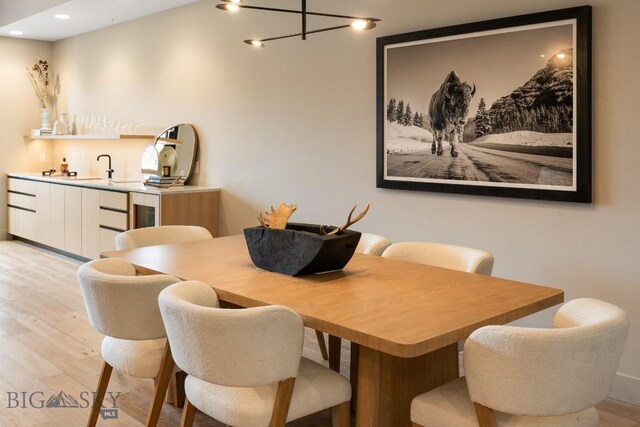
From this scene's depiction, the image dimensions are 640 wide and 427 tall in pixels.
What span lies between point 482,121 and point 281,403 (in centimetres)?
226

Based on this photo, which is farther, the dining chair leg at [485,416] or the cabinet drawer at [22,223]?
the cabinet drawer at [22,223]

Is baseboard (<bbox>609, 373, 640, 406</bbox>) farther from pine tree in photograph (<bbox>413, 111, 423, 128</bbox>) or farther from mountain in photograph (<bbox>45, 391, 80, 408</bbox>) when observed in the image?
mountain in photograph (<bbox>45, 391, 80, 408</bbox>)

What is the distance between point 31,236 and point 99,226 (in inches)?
67.9

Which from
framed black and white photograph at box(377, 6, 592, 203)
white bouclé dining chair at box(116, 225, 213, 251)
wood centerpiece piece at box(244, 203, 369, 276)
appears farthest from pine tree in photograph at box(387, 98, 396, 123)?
wood centerpiece piece at box(244, 203, 369, 276)

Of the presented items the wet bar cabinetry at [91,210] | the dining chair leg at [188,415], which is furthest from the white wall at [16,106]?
the dining chair leg at [188,415]

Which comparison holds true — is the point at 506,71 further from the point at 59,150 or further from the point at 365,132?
the point at 59,150

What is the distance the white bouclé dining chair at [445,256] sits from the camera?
9.16ft

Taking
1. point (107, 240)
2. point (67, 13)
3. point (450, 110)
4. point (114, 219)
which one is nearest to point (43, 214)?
point (107, 240)

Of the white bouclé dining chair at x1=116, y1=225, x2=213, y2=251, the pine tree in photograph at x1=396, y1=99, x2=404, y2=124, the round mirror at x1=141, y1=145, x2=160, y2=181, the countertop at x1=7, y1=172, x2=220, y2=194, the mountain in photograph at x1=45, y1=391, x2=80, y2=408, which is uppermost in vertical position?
the pine tree in photograph at x1=396, y1=99, x2=404, y2=124

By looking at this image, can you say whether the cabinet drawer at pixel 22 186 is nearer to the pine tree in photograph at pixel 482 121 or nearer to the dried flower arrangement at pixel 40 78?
the dried flower arrangement at pixel 40 78

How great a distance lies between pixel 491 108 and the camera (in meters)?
3.54

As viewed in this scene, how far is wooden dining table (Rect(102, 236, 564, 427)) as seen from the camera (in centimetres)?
183

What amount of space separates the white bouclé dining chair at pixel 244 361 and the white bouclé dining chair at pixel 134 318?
0.88 feet

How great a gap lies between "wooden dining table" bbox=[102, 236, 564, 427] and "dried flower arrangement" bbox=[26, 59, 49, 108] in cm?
593
